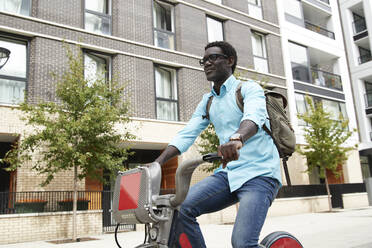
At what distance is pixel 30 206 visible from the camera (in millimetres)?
10930

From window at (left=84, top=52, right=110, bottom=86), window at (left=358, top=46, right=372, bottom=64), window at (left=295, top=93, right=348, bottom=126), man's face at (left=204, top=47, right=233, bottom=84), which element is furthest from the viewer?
window at (left=358, top=46, right=372, bottom=64)

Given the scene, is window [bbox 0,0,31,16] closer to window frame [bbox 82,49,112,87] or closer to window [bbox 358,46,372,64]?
window frame [bbox 82,49,112,87]

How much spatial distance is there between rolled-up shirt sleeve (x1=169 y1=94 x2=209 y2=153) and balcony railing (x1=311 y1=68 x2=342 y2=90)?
22313mm

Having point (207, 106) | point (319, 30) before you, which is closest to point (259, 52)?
point (319, 30)

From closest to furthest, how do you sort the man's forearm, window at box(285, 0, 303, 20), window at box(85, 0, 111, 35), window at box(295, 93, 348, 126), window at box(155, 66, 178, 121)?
1. the man's forearm
2. window at box(85, 0, 111, 35)
3. window at box(155, 66, 178, 121)
4. window at box(295, 93, 348, 126)
5. window at box(285, 0, 303, 20)

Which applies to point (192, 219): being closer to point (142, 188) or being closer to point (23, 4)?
point (142, 188)

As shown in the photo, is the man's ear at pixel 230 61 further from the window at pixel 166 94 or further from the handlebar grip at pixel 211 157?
the window at pixel 166 94

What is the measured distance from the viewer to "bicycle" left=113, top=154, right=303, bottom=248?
73.9 inches

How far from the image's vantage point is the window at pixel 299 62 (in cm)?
2212

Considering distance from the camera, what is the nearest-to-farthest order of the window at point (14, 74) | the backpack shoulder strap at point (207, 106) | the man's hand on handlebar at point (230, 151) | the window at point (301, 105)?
the man's hand on handlebar at point (230, 151) → the backpack shoulder strap at point (207, 106) → the window at point (14, 74) → the window at point (301, 105)

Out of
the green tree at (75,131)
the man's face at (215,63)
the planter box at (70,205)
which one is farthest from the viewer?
the planter box at (70,205)

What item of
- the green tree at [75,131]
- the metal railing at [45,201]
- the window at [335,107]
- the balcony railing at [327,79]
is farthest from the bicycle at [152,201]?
the window at [335,107]

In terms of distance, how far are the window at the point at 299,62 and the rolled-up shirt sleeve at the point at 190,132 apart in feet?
66.7

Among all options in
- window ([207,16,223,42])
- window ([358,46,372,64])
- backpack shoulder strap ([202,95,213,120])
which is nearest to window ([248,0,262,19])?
window ([207,16,223,42])
